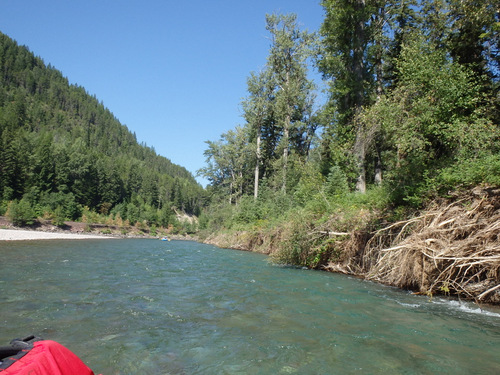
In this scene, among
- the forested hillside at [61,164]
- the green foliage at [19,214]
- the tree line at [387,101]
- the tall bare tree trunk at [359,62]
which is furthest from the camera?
the forested hillside at [61,164]

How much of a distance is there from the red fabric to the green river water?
1.43m

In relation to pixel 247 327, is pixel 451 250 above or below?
above

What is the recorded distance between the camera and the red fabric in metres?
1.97

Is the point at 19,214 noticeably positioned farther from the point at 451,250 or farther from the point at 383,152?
the point at 451,250

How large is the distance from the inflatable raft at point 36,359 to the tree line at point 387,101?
982 centimetres

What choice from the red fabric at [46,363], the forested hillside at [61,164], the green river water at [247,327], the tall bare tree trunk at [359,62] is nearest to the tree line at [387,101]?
the tall bare tree trunk at [359,62]

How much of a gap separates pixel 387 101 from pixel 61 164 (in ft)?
304

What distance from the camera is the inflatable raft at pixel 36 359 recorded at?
1.97 m

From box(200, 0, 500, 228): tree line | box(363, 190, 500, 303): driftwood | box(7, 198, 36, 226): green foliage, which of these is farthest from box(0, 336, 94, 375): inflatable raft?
box(7, 198, 36, 226): green foliage

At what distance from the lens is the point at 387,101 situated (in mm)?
12422

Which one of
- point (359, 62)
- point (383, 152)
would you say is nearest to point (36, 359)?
point (359, 62)

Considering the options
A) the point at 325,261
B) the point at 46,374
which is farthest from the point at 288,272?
the point at 46,374

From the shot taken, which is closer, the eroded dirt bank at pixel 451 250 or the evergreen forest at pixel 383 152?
the eroded dirt bank at pixel 451 250

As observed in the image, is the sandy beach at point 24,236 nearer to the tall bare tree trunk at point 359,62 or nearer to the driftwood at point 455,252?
the tall bare tree trunk at point 359,62
